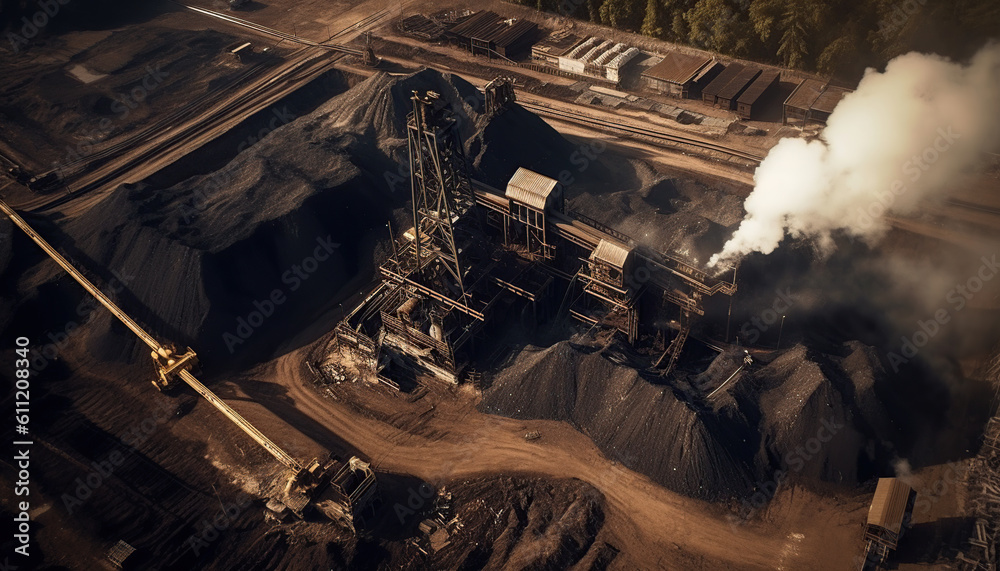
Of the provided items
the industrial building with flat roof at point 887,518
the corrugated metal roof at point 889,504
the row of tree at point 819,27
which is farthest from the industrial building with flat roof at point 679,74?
the industrial building with flat roof at point 887,518

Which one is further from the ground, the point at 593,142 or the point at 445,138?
the point at 445,138

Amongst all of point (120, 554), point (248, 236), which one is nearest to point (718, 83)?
point (248, 236)

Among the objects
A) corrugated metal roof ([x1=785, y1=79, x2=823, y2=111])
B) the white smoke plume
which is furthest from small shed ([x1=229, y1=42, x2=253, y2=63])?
the white smoke plume

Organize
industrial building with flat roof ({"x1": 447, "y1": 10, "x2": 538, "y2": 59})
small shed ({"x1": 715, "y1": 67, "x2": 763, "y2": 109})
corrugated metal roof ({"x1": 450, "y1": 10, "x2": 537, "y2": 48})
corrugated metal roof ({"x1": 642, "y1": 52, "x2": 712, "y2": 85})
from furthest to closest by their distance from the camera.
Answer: corrugated metal roof ({"x1": 450, "y1": 10, "x2": 537, "y2": 48}) < industrial building with flat roof ({"x1": 447, "y1": 10, "x2": 538, "y2": 59}) < corrugated metal roof ({"x1": 642, "y1": 52, "x2": 712, "y2": 85}) < small shed ({"x1": 715, "y1": 67, "x2": 763, "y2": 109})

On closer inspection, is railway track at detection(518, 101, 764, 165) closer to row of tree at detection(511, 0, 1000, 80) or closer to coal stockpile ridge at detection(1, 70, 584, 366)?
coal stockpile ridge at detection(1, 70, 584, 366)

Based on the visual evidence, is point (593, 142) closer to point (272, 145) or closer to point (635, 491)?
point (272, 145)

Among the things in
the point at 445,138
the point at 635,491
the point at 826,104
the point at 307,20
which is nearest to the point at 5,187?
the point at 307,20
